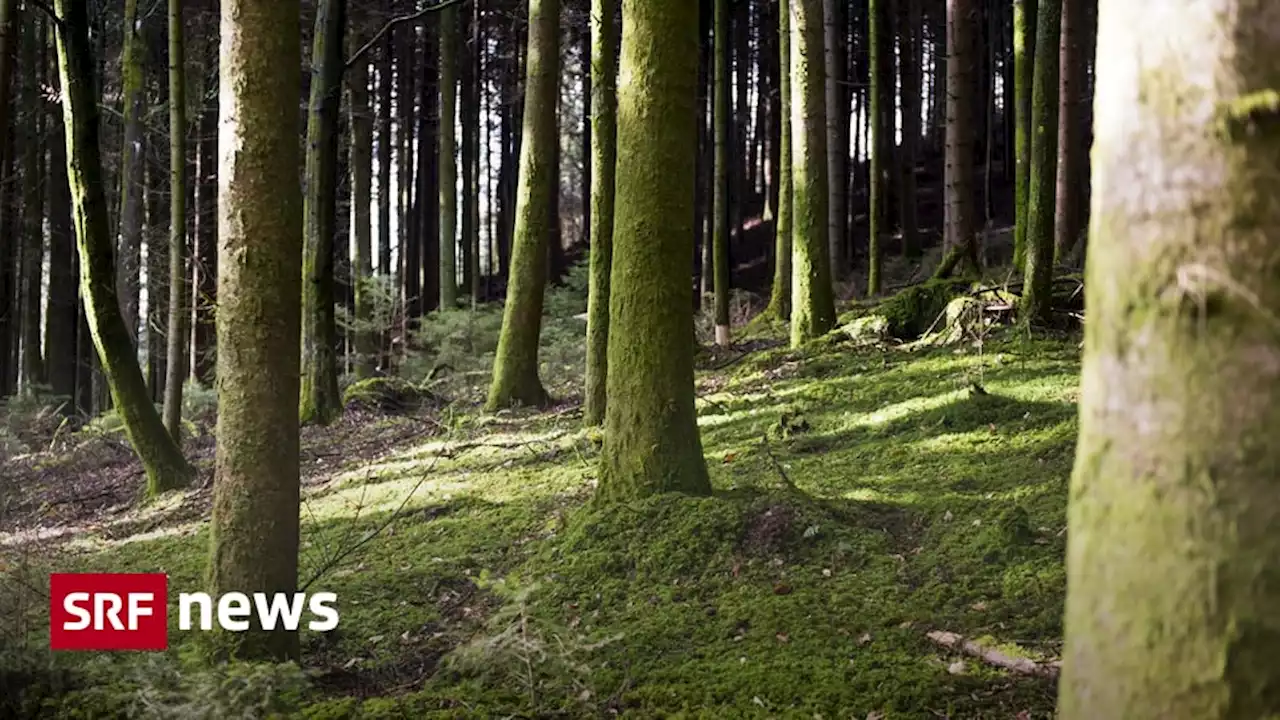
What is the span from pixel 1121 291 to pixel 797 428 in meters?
7.16

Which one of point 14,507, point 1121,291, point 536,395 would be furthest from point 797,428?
point 14,507

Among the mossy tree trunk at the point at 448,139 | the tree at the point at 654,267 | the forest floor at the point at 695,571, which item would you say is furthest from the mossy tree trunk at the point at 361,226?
the tree at the point at 654,267

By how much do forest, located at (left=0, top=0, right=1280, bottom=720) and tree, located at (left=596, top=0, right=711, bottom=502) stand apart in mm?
24

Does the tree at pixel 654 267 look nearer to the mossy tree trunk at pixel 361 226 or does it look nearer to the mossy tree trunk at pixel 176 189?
the mossy tree trunk at pixel 176 189

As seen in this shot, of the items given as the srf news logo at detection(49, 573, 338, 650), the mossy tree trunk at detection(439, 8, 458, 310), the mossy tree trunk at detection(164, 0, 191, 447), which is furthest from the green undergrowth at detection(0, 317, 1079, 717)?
the mossy tree trunk at detection(439, 8, 458, 310)

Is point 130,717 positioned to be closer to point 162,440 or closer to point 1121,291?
point 1121,291

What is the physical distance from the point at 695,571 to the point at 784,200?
8.89 meters

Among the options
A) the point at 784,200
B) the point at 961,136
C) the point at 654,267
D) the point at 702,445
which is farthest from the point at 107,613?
the point at 961,136

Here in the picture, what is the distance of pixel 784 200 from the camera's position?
45.1 feet

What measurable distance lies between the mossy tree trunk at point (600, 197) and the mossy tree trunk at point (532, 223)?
1674mm

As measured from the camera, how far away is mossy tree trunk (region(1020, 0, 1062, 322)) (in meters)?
8.59

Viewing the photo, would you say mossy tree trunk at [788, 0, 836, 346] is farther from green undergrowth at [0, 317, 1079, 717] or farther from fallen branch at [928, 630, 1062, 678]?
fallen branch at [928, 630, 1062, 678]

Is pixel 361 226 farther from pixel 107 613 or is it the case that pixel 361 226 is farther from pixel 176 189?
pixel 107 613

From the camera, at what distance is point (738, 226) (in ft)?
107
